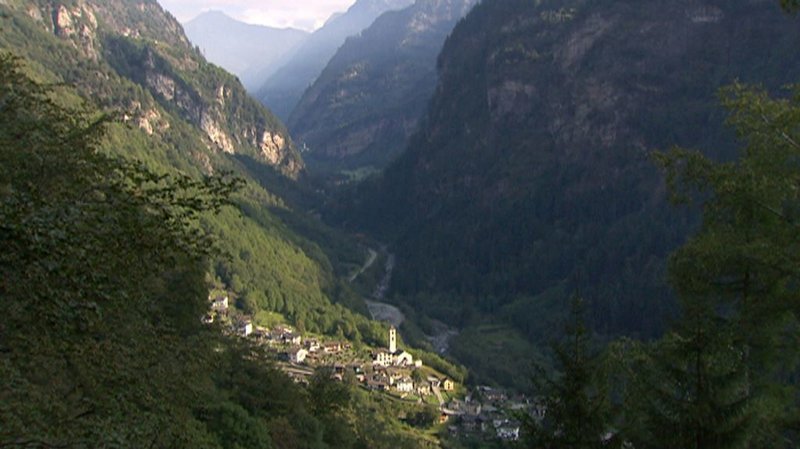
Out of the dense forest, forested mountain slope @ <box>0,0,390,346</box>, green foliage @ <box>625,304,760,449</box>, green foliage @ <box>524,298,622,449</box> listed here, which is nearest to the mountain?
the dense forest

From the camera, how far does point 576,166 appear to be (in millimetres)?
152500

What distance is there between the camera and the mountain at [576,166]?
118 meters

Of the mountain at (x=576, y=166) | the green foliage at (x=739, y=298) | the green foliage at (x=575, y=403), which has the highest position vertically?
the green foliage at (x=739, y=298)

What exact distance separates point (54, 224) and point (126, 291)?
1.67 metres

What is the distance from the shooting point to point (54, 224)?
25.8 feet

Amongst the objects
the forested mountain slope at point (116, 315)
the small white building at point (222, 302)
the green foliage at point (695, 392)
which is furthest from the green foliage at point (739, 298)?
the small white building at point (222, 302)

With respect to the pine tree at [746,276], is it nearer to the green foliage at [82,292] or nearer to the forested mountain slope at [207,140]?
the green foliage at [82,292]

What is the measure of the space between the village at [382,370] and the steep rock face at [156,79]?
183 ft

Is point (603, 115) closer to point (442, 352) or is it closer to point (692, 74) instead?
point (692, 74)

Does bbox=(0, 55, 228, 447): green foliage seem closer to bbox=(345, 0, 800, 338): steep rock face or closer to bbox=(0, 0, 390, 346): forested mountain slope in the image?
bbox=(0, 0, 390, 346): forested mountain slope

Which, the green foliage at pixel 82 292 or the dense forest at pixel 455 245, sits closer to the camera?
the green foliage at pixel 82 292

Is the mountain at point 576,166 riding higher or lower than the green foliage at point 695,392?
lower

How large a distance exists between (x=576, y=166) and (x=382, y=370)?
95.7 metres

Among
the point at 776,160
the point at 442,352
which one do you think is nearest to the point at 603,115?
the point at 442,352
